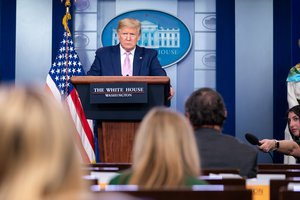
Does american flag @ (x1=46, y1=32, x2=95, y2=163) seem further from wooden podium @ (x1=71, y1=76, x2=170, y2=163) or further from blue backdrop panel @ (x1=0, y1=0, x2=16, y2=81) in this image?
wooden podium @ (x1=71, y1=76, x2=170, y2=163)

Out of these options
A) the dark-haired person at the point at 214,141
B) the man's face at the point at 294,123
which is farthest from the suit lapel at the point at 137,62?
the dark-haired person at the point at 214,141

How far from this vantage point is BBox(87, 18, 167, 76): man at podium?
5.85m

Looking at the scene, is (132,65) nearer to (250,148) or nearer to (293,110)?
(293,110)

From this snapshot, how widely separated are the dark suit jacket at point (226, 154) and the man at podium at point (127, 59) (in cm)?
255

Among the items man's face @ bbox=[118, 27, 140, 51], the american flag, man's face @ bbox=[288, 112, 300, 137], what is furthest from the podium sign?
the american flag

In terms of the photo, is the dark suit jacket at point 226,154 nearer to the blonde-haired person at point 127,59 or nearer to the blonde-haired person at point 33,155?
the blonde-haired person at point 33,155

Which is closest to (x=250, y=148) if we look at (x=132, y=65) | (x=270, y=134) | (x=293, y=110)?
(x=293, y=110)

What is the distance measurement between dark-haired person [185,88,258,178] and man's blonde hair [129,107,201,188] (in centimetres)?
100

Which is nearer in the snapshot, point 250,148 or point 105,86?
point 250,148

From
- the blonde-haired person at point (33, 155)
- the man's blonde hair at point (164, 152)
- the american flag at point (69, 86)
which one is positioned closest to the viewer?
the blonde-haired person at point (33, 155)

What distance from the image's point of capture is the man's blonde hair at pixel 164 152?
7.21 ft

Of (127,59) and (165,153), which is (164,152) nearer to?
(165,153)

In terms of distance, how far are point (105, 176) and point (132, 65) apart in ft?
10.0

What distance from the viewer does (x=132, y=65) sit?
593cm
